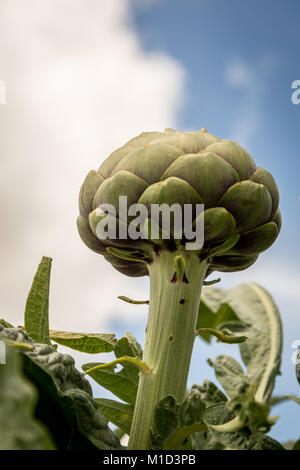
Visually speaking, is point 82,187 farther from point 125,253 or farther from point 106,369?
point 106,369

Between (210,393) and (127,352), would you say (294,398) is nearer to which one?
(210,393)

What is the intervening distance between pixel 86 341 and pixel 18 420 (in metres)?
0.45

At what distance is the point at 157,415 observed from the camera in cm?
64

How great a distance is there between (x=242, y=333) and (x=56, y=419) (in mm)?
352

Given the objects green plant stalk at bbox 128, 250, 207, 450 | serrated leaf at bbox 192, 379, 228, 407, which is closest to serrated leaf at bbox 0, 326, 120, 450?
green plant stalk at bbox 128, 250, 207, 450

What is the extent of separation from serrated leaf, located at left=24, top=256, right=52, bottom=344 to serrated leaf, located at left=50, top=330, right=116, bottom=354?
0.14ft

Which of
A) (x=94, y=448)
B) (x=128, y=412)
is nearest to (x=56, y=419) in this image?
(x=94, y=448)

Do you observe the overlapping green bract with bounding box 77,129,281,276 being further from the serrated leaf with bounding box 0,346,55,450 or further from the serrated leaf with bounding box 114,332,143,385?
the serrated leaf with bounding box 0,346,55,450

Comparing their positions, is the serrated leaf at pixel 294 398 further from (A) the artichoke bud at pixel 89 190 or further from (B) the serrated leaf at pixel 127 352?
(A) the artichoke bud at pixel 89 190

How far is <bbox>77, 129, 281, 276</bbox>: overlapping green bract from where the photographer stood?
0.71 meters

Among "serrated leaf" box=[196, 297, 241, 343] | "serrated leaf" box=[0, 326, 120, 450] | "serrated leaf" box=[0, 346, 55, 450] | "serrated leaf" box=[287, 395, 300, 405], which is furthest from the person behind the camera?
"serrated leaf" box=[196, 297, 241, 343]

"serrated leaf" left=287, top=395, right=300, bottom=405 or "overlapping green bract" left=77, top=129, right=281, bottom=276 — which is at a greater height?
"overlapping green bract" left=77, top=129, right=281, bottom=276

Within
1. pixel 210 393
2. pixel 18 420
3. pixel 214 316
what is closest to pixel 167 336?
pixel 210 393

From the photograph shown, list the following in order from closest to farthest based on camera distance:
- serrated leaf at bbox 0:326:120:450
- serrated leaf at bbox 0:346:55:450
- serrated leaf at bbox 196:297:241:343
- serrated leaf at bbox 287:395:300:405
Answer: serrated leaf at bbox 0:346:55:450, serrated leaf at bbox 0:326:120:450, serrated leaf at bbox 287:395:300:405, serrated leaf at bbox 196:297:241:343
